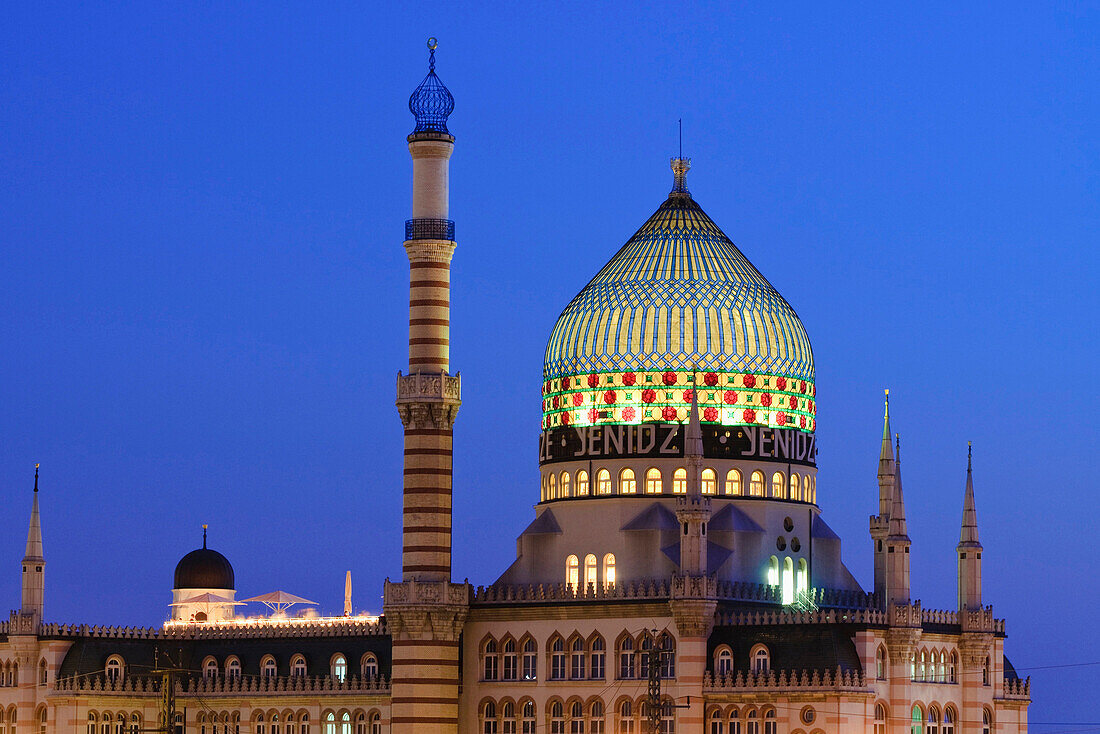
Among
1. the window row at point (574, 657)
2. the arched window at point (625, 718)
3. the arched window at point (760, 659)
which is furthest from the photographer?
the arched window at point (625, 718)

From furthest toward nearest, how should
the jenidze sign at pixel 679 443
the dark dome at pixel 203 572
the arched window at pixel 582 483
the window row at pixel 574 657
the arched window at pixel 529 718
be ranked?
the dark dome at pixel 203 572
the arched window at pixel 582 483
the jenidze sign at pixel 679 443
the arched window at pixel 529 718
the window row at pixel 574 657

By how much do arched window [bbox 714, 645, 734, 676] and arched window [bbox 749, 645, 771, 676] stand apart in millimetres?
882

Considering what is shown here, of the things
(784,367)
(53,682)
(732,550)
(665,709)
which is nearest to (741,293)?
(784,367)

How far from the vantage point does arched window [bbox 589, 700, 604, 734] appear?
98000 mm

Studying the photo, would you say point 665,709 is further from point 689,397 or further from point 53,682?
point 53,682

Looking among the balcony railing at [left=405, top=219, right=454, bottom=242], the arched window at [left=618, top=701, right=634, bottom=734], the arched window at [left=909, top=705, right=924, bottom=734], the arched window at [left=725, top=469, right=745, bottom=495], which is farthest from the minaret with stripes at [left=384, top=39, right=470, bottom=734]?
the arched window at [left=909, top=705, right=924, bottom=734]

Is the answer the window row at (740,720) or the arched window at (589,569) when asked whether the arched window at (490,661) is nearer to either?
the arched window at (589,569)

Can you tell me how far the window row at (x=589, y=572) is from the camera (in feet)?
331

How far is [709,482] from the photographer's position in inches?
3974

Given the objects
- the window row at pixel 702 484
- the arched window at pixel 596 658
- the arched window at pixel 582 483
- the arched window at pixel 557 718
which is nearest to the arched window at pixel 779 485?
the window row at pixel 702 484

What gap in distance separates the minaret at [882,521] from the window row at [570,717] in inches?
384

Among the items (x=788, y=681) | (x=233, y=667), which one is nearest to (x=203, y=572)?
(x=233, y=667)

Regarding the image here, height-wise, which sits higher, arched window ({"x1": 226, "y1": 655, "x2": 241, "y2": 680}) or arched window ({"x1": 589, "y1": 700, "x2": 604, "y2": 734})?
arched window ({"x1": 226, "y1": 655, "x2": 241, "y2": 680})

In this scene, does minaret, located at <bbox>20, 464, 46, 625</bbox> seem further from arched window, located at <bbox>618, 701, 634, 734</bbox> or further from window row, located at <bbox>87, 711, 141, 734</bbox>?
arched window, located at <bbox>618, 701, 634, 734</bbox>
